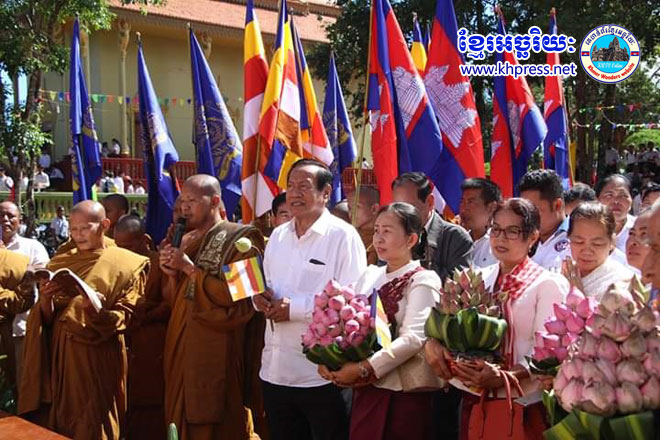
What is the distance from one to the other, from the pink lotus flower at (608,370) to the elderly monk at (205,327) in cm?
246

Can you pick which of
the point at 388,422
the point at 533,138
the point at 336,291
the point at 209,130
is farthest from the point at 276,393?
the point at 533,138

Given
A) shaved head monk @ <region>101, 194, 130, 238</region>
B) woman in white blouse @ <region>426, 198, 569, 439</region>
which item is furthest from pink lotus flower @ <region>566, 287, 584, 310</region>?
shaved head monk @ <region>101, 194, 130, 238</region>

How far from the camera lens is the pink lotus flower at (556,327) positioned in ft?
7.11

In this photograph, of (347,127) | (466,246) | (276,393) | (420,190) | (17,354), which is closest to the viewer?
(276,393)

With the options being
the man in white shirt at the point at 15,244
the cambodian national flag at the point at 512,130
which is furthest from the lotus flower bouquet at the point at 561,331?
the cambodian national flag at the point at 512,130

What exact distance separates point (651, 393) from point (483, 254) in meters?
2.61

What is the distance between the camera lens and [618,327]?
170 cm

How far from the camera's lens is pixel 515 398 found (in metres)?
2.66

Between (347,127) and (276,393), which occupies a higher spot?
(347,127)

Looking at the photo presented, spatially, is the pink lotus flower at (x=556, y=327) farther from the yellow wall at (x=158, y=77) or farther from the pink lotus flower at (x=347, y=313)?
the yellow wall at (x=158, y=77)

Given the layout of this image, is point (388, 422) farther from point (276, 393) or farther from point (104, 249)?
point (104, 249)

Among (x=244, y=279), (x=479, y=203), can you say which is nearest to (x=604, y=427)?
(x=244, y=279)

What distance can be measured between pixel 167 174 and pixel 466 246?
127 inches

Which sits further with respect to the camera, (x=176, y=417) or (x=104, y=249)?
(x=104, y=249)
